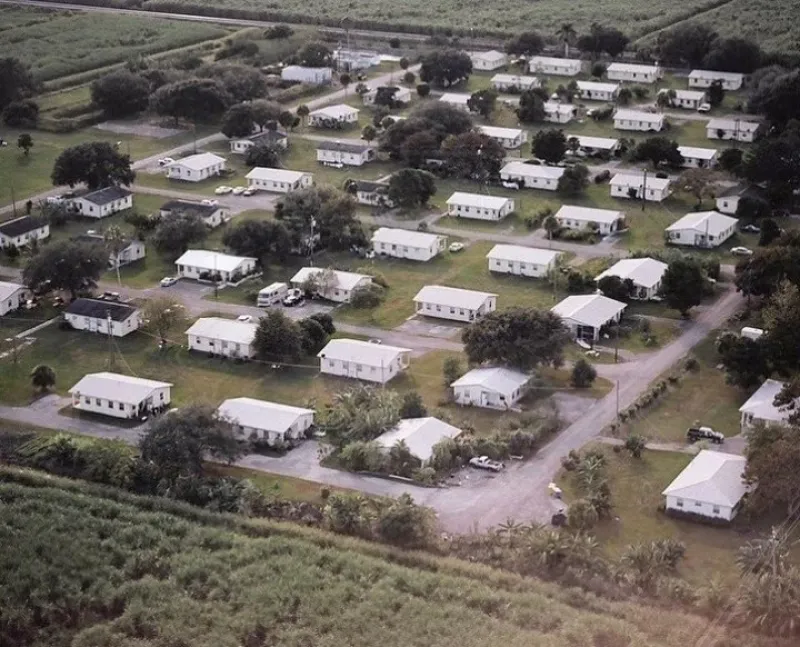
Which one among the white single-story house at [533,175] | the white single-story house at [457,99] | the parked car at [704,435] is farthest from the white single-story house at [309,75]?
the parked car at [704,435]

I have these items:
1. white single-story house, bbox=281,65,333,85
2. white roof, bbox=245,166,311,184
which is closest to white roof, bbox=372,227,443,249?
white roof, bbox=245,166,311,184

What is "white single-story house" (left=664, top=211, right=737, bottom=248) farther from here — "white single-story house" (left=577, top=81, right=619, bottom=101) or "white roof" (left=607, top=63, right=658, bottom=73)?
"white roof" (left=607, top=63, right=658, bottom=73)

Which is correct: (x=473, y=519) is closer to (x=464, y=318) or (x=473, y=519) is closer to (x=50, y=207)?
(x=464, y=318)

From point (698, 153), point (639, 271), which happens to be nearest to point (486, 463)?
point (639, 271)

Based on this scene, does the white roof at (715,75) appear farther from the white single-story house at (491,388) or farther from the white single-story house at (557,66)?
the white single-story house at (491,388)

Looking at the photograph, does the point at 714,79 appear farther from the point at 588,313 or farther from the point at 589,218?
the point at 588,313

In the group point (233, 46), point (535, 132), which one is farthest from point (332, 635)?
point (233, 46)
